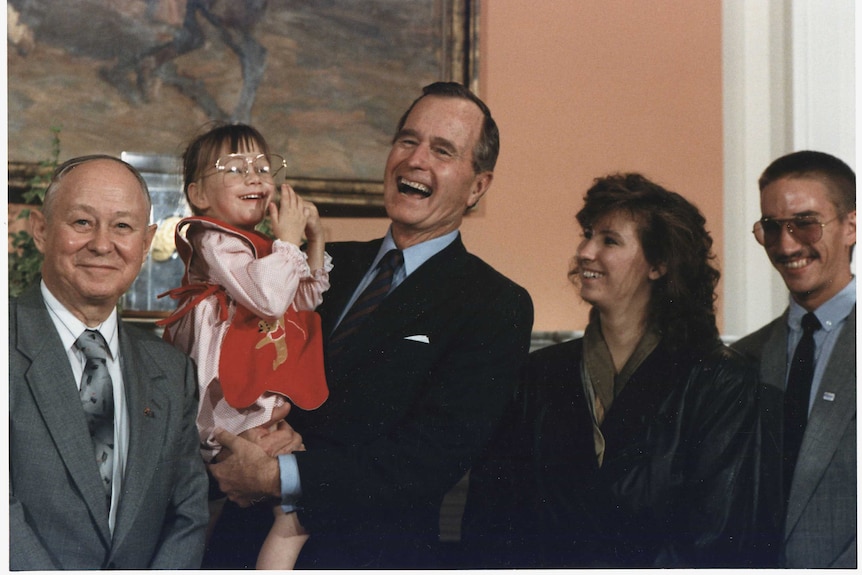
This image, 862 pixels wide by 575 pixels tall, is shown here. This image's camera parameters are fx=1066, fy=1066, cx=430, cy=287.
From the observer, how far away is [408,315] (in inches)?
156

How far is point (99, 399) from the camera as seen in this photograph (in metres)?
3.72

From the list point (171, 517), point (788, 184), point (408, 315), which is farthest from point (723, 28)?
point (171, 517)

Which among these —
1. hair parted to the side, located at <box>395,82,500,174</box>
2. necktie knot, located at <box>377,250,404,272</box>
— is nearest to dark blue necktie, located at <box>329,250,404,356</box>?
necktie knot, located at <box>377,250,404,272</box>

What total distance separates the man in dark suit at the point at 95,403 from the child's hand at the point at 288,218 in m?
0.45

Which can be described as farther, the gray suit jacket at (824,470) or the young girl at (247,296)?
the gray suit jacket at (824,470)

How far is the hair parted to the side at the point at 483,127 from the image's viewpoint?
4.12 metres

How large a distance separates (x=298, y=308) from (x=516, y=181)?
104cm

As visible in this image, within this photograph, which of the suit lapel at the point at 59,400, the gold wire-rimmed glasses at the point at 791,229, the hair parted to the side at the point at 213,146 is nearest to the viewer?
the suit lapel at the point at 59,400

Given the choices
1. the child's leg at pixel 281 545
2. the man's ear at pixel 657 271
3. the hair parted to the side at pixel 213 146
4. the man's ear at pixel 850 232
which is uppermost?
the hair parted to the side at pixel 213 146

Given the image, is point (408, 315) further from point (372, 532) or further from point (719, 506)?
point (719, 506)

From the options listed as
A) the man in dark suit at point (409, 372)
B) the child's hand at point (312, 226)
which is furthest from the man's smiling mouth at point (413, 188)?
the child's hand at point (312, 226)

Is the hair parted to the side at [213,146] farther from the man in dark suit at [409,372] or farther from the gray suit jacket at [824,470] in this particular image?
the gray suit jacket at [824,470]

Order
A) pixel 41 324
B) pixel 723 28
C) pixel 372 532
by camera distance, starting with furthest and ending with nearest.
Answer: pixel 723 28 → pixel 372 532 → pixel 41 324

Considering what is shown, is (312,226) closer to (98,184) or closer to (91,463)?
(98,184)
